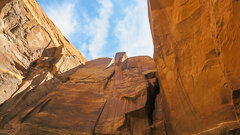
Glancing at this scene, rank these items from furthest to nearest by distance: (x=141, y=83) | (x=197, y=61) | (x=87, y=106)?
(x=141, y=83)
(x=87, y=106)
(x=197, y=61)

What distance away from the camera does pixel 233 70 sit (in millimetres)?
4090

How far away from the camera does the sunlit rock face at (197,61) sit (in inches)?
162

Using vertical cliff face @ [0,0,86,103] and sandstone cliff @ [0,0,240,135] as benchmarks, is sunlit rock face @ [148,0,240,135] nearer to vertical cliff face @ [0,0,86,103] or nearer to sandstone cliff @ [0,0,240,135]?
sandstone cliff @ [0,0,240,135]

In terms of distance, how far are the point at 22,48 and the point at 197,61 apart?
9.50 m

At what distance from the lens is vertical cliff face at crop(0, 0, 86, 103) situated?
711cm

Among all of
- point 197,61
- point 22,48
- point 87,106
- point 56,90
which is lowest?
point 87,106

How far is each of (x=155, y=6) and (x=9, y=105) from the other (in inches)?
338

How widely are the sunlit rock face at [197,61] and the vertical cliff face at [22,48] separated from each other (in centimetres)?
702

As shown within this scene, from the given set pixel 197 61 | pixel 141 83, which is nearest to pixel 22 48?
pixel 141 83

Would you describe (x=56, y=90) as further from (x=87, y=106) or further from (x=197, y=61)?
(x=197, y=61)

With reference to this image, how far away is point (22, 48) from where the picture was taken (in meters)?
8.46

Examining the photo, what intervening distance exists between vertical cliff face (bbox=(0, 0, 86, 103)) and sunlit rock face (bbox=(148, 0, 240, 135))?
7025 millimetres

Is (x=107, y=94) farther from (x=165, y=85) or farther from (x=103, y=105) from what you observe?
(x=165, y=85)

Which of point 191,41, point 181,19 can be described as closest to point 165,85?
point 191,41
